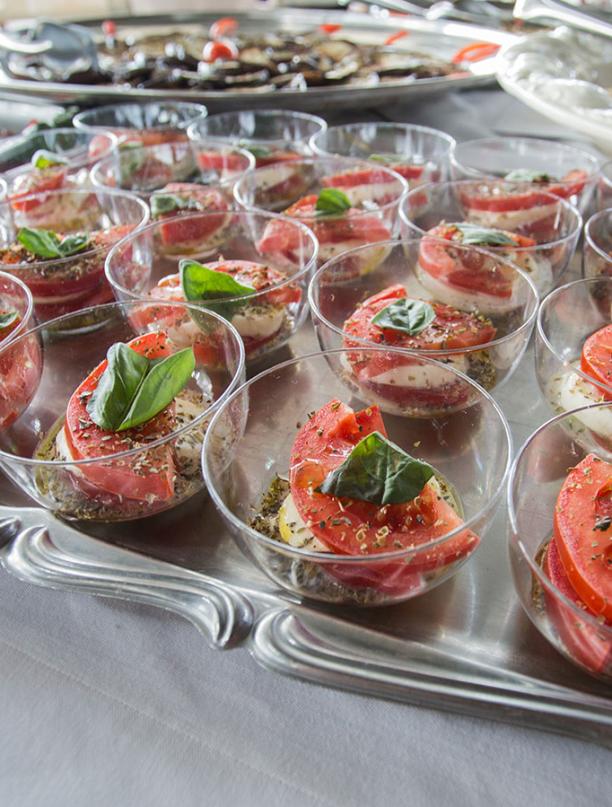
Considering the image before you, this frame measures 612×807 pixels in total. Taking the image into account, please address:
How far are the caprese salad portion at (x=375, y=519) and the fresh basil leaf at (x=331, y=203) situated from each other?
909mm

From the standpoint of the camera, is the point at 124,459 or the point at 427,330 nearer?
the point at 124,459

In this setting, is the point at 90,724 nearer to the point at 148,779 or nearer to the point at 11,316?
the point at 148,779

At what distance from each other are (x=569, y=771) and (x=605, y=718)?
74mm

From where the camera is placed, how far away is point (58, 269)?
1541 mm

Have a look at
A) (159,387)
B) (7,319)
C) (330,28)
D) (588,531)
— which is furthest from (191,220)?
(330,28)

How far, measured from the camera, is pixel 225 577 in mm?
1027

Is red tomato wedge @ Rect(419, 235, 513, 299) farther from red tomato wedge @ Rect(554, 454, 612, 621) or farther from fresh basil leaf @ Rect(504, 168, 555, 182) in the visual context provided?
red tomato wedge @ Rect(554, 454, 612, 621)

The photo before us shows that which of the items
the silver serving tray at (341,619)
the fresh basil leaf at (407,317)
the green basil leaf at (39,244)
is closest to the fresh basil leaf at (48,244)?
the green basil leaf at (39,244)

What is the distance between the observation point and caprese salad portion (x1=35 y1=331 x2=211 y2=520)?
1019 millimetres

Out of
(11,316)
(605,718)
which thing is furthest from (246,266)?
(605,718)

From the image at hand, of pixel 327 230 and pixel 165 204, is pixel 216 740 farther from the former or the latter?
pixel 165 204

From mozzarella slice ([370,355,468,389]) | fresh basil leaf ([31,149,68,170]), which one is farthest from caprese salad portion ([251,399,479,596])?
fresh basil leaf ([31,149,68,170])

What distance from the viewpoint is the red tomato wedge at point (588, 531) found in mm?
786

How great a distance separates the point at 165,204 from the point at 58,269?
39cm
